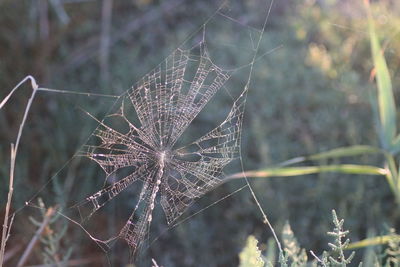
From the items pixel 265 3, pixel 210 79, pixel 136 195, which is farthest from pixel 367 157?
pixel 265 3

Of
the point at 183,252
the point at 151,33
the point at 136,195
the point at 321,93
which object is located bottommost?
the point at 183,252

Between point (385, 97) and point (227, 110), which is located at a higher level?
point (385, 97)

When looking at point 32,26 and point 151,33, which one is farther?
point 151,33

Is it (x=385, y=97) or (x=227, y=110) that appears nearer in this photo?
(x=385, y=97)

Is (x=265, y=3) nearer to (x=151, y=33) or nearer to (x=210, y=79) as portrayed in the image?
(x=151, y=33)

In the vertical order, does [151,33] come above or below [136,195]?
above

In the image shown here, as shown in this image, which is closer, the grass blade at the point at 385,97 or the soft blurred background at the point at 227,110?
the grass blade at the point at 385,97

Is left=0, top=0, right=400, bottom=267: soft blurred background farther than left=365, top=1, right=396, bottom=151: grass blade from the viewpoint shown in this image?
Yes

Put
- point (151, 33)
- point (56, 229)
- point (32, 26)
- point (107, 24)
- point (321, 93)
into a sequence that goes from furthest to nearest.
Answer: point (151, 33), point (107, 24), point (32, 26), point (321, 93), point (56, 229)
